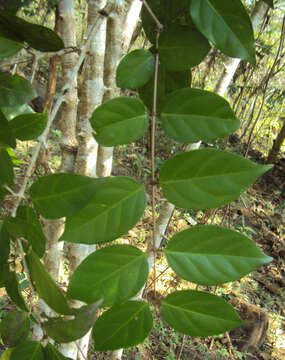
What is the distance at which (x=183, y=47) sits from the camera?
11.4 inches

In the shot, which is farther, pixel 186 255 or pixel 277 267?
pixel 277 267

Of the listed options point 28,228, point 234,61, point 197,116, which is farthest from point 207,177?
point 234,61

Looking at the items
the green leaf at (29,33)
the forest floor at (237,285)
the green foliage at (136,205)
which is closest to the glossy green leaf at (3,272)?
the green foliage at (136,205)

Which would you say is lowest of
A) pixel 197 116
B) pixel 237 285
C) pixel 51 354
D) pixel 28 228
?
pixel 237 285

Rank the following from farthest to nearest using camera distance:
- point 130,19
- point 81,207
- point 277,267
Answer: point 277,267
point 130,19
point 81,207

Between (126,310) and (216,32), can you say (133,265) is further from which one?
(216,32)

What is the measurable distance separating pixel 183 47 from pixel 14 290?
0.29 m

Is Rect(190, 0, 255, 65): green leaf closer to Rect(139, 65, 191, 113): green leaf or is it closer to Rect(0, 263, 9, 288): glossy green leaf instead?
Rect(139, 65, 191, 113): green leaf

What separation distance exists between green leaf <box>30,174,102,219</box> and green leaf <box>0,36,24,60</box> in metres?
0.13

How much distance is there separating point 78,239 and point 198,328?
142mm

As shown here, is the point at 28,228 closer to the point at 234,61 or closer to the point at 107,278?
the point at 107,278

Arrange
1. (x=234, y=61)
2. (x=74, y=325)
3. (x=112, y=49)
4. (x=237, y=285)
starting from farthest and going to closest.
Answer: (x=237, y=285), (x=234, y=61), (x=112, y=49), (x=74, y=325)

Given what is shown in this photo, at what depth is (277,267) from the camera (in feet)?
10.6

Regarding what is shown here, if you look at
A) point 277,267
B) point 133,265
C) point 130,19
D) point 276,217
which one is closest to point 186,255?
point 133,265
